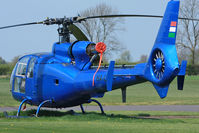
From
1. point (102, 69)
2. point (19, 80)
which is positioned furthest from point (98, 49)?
point (19, 80)

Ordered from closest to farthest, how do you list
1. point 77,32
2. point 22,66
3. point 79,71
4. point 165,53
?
point 165,53, point 79,71, point 77,32, point 22,66

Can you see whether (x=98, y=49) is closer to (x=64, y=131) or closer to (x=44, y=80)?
(x=44, y=80)

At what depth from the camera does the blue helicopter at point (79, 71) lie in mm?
13320

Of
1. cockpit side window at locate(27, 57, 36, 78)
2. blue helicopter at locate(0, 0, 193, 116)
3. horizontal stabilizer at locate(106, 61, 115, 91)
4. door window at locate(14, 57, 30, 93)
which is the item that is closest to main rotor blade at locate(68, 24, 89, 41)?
blue helicopter at locate(0, 0, 193, 116)

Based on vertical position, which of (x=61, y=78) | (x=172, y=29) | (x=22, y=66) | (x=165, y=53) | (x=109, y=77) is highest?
(x=172, y=29)

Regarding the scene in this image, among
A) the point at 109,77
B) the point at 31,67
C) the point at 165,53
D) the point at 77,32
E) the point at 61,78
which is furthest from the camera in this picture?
the point at 77,32

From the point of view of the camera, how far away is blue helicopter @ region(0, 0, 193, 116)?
43.7 ft

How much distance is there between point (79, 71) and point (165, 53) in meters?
4.43

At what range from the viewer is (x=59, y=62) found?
16984 mm

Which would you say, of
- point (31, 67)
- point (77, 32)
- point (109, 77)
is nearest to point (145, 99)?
point (77, 32)

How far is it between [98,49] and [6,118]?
188 inches

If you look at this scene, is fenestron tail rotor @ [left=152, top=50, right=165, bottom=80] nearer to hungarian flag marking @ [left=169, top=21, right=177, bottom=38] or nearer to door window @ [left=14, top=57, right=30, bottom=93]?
hungarian flag marking @ [left=169, top=21, right=177, bottom=38]

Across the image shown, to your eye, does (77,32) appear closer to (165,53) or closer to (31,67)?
(31,67)

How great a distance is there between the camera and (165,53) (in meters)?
13.0
